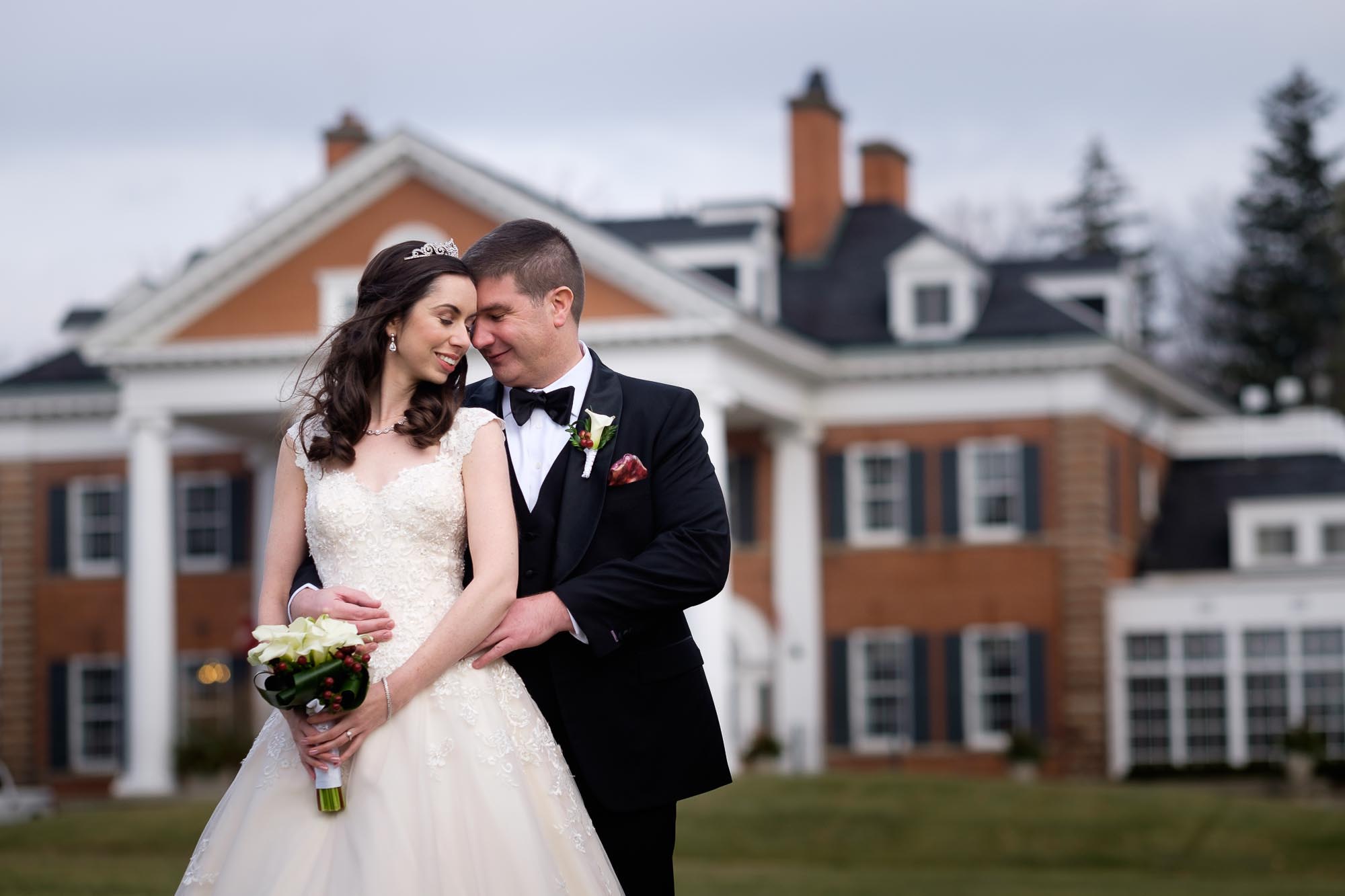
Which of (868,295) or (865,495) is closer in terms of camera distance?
(865,495)

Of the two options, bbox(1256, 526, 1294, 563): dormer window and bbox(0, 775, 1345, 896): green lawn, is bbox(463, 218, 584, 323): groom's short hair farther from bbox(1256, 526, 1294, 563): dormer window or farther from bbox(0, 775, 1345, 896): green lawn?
bbox(1256, 526, 1294, 563): dormer window

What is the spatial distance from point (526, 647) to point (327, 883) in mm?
747

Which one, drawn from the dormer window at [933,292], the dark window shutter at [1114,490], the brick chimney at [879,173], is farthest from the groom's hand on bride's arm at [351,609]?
the brick chimney at [879,173]

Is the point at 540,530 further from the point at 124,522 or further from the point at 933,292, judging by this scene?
the point at 124,522

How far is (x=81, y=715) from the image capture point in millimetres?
34656

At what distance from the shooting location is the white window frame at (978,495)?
32.5m

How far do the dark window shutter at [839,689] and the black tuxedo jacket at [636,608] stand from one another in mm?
27253

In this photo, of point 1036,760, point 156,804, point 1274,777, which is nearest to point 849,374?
point 1036,760

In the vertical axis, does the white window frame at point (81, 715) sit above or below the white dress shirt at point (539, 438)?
below

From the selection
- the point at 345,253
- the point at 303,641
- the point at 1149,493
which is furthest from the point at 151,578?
the point at 303,641

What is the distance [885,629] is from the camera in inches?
1291

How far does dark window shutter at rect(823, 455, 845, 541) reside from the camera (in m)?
33.1

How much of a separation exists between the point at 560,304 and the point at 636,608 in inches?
30.6

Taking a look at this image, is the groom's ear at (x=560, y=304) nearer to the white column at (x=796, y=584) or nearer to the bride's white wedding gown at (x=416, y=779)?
the bride's white wedding gown at (x=416, y=779)
